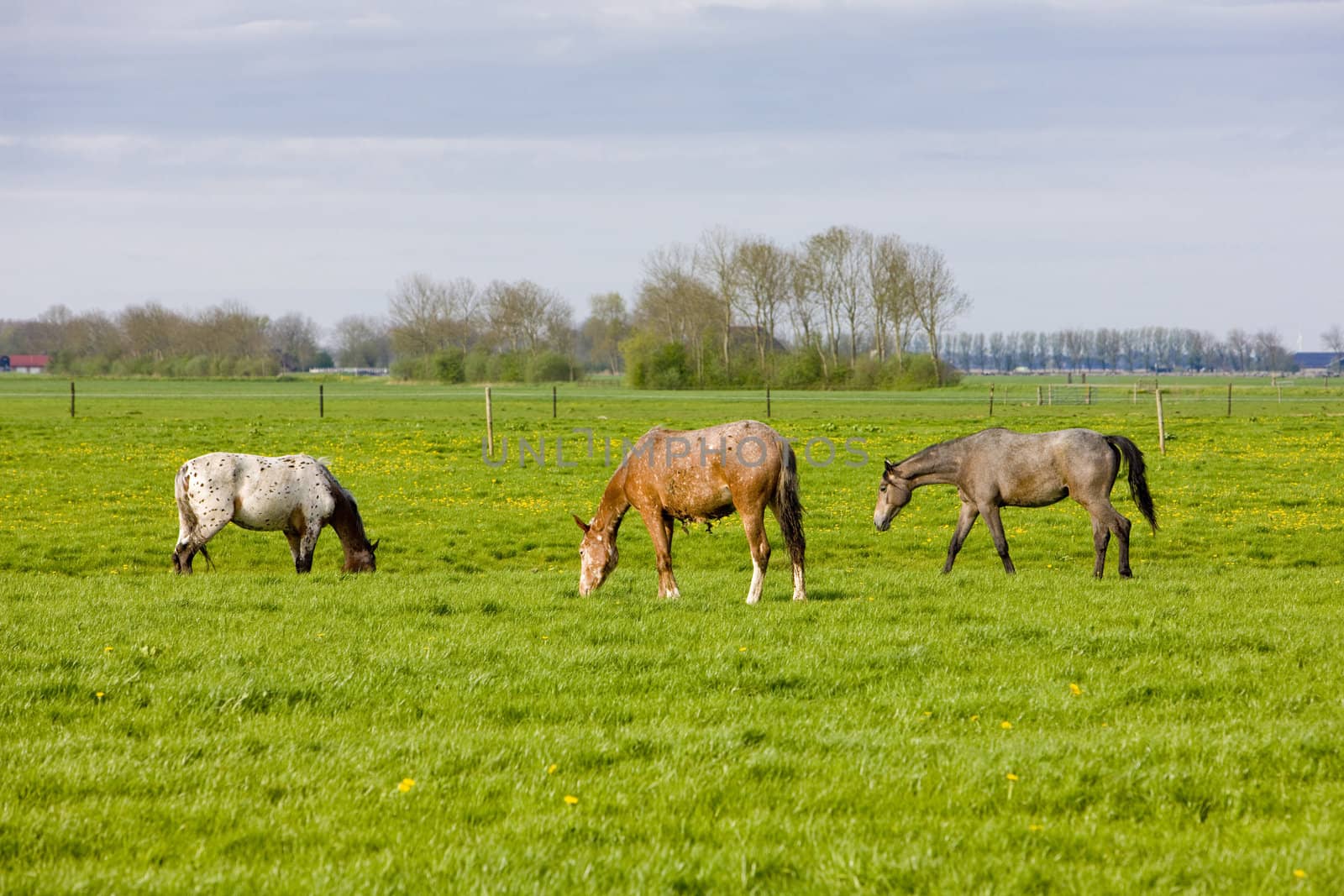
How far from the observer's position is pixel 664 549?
459 inches

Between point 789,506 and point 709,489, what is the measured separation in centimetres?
85

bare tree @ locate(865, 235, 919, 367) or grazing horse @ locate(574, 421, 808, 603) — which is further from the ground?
bare tree @ locate(865, 235, 919, 367)

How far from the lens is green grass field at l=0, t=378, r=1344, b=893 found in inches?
186

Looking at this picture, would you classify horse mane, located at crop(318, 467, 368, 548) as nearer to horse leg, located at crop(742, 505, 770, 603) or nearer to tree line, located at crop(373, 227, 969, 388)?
horse leg, located at crop(742, 505, 770, 603)

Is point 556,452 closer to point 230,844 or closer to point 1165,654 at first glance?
point 1165,654

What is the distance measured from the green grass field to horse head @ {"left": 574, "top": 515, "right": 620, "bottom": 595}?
0.90 feet

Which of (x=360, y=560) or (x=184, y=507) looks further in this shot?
(x=360, y=560)

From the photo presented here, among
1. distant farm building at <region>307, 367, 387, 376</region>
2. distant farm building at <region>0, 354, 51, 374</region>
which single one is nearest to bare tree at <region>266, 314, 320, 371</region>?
distant farm building at <region>307, 367, 387, 376</region>


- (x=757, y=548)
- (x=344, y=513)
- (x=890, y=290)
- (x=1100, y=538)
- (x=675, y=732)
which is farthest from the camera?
(x=890, y=290)

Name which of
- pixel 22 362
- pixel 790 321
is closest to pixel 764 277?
pixel 790 321

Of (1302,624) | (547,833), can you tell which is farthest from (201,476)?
(1302,624)

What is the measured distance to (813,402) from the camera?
198 ft

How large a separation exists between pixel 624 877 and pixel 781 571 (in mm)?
9933

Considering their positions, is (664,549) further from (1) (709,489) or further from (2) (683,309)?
(2) (683,309)
